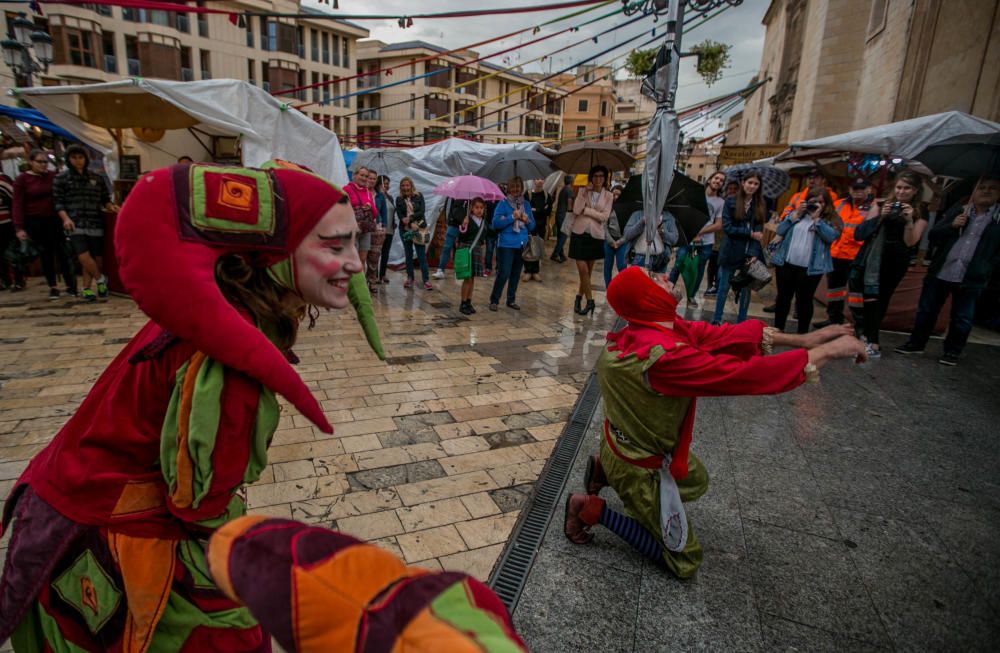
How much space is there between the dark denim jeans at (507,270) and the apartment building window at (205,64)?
113ft

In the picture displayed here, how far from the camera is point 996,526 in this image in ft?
9.84

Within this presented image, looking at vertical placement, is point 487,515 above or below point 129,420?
below

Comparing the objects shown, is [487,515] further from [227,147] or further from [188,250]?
[227,147]

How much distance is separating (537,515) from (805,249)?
16.9 ft

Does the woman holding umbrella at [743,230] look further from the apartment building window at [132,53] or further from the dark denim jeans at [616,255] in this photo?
the apartment building window at [132,53]

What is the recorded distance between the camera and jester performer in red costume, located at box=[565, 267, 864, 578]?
225 cm

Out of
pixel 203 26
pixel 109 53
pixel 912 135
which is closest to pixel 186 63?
pixel 203 26

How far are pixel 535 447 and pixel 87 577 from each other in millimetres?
2963

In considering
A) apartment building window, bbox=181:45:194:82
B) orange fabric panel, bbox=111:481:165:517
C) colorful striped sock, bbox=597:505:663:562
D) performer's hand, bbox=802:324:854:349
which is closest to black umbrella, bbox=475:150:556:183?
performer's hand, bbox=802:324:854:349

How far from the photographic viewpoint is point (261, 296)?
1.16 m

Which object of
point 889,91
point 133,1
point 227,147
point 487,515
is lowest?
point 487,515

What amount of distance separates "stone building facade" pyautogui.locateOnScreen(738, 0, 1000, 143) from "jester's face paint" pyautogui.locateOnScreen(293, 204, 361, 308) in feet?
38.3

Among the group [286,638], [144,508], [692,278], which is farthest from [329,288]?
[692,278]

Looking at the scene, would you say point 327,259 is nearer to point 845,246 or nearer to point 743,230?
point 743,230
